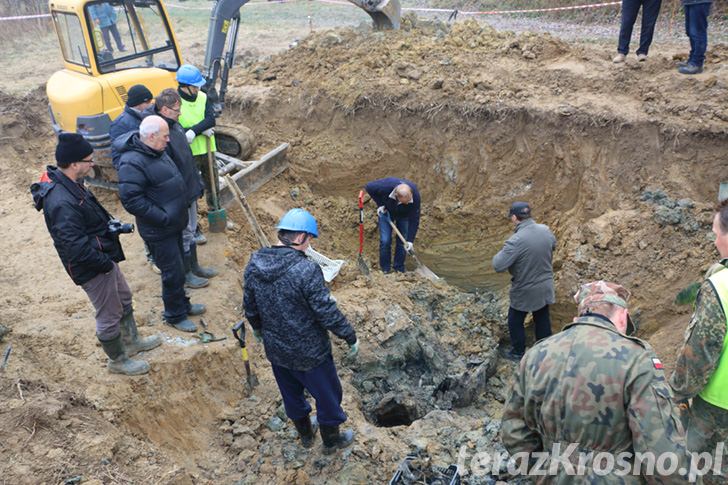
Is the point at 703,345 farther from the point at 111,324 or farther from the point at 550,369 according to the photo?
the point at 111,324

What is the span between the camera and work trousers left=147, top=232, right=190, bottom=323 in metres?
4.82

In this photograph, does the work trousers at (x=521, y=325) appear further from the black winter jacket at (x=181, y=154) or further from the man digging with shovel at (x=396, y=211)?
the black winter jacket at (x=181, y=154)

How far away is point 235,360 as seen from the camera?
4996 mm

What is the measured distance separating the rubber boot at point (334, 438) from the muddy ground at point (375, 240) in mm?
66

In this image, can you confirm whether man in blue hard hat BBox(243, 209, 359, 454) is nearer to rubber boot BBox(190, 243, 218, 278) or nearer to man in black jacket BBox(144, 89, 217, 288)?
man in black jacket BBox(144, 89, 217, 288)

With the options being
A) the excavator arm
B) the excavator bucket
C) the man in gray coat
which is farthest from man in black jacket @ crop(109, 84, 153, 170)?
the excavator bucket

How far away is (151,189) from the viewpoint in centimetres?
462

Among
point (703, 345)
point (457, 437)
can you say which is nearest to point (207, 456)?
point (457, 437)

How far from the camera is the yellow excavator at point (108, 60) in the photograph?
6.57 metres

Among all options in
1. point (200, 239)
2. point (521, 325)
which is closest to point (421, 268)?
point (521, 325)

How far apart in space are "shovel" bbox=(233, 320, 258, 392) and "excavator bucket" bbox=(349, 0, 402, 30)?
23.3 ft

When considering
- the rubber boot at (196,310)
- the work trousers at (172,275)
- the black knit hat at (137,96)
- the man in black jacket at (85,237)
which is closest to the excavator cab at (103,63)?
the black knit hat at (137,96)

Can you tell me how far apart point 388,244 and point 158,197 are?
3.36m

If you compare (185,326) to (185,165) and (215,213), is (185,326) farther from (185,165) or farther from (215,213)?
(215,213)
